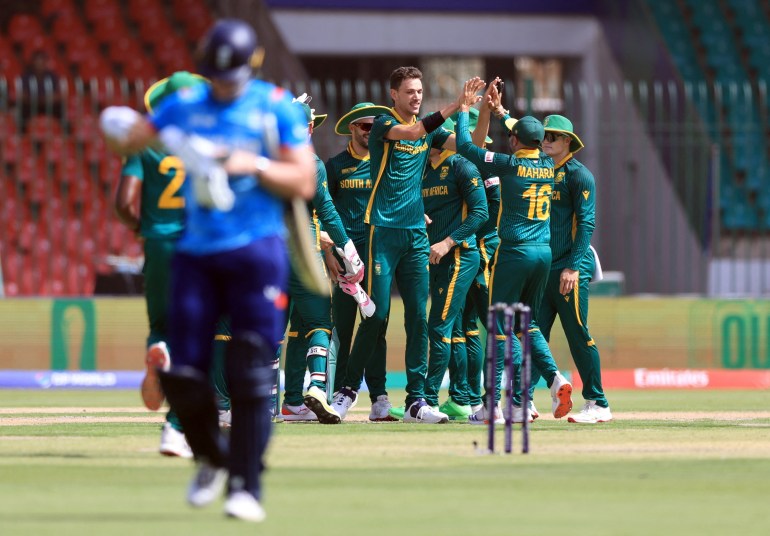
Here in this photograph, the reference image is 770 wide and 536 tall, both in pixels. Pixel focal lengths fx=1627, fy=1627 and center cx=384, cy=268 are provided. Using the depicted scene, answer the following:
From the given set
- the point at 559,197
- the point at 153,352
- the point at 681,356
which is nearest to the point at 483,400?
the point at 559,197

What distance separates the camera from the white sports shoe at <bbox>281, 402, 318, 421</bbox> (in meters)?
12.1

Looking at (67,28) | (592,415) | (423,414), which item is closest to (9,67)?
(67,28)

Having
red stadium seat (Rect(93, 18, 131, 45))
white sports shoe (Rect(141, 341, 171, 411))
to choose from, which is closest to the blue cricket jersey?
white sports shoe (Rect(141, 341, 171, 411))

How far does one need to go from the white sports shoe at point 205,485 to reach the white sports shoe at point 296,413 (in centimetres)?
532

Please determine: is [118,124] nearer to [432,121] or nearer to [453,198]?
[432,121]

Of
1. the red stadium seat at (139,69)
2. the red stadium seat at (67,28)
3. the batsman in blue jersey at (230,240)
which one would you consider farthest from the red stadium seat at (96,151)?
the batsman in blue jersey at (230,240)

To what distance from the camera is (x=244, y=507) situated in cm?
630

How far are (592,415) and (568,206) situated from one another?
1595mm

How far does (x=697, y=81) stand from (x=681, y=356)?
8.86m

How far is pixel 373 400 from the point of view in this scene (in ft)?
40.5

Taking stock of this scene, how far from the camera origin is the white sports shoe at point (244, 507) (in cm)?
627

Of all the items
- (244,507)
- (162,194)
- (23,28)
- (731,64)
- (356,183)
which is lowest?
(244,507)

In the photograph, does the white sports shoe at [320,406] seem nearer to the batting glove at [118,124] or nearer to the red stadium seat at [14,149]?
the batting glove at [118,124]

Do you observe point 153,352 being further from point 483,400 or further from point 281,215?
point 483,400
